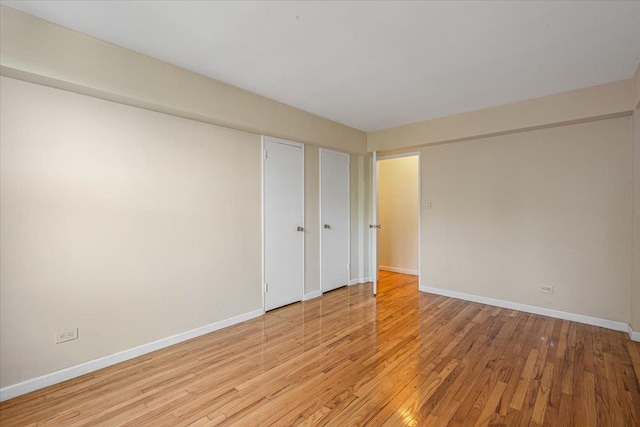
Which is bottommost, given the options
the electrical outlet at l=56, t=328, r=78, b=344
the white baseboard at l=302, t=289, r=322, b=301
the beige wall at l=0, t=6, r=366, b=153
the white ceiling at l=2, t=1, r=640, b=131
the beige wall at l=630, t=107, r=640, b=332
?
the white baseboard at l=302, t=289, r=322, b=301

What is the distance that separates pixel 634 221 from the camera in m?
2.91

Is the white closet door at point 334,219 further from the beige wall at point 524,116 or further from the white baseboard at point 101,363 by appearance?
the white baseboard at point 101,363

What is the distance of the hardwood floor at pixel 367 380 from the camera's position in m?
1.83

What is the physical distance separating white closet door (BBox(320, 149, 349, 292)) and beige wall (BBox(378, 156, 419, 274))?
61.5 inches

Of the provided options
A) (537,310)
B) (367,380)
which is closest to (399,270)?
(537,310)

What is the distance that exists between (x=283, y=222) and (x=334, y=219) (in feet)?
3.49

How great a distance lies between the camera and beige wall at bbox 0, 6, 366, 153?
191 centimetres

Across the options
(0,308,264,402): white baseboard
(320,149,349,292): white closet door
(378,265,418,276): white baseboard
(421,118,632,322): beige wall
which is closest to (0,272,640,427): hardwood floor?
(0,308,264,402): white baseboard

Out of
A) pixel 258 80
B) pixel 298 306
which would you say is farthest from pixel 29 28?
pixel 298 306

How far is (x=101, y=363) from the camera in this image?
2377 mm

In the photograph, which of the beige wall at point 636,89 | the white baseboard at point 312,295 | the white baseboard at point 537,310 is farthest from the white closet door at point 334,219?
the beige wall at point 636,89

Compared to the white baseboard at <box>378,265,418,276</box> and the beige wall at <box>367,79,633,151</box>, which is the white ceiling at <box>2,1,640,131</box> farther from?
the white baseboard at <box>378,265,418,276</box>

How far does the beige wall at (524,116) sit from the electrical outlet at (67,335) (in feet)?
14.2

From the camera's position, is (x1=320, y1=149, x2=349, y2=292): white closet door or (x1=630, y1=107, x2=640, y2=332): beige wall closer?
(x1=630, y1=107, x2=640, y2=332): beige wall
